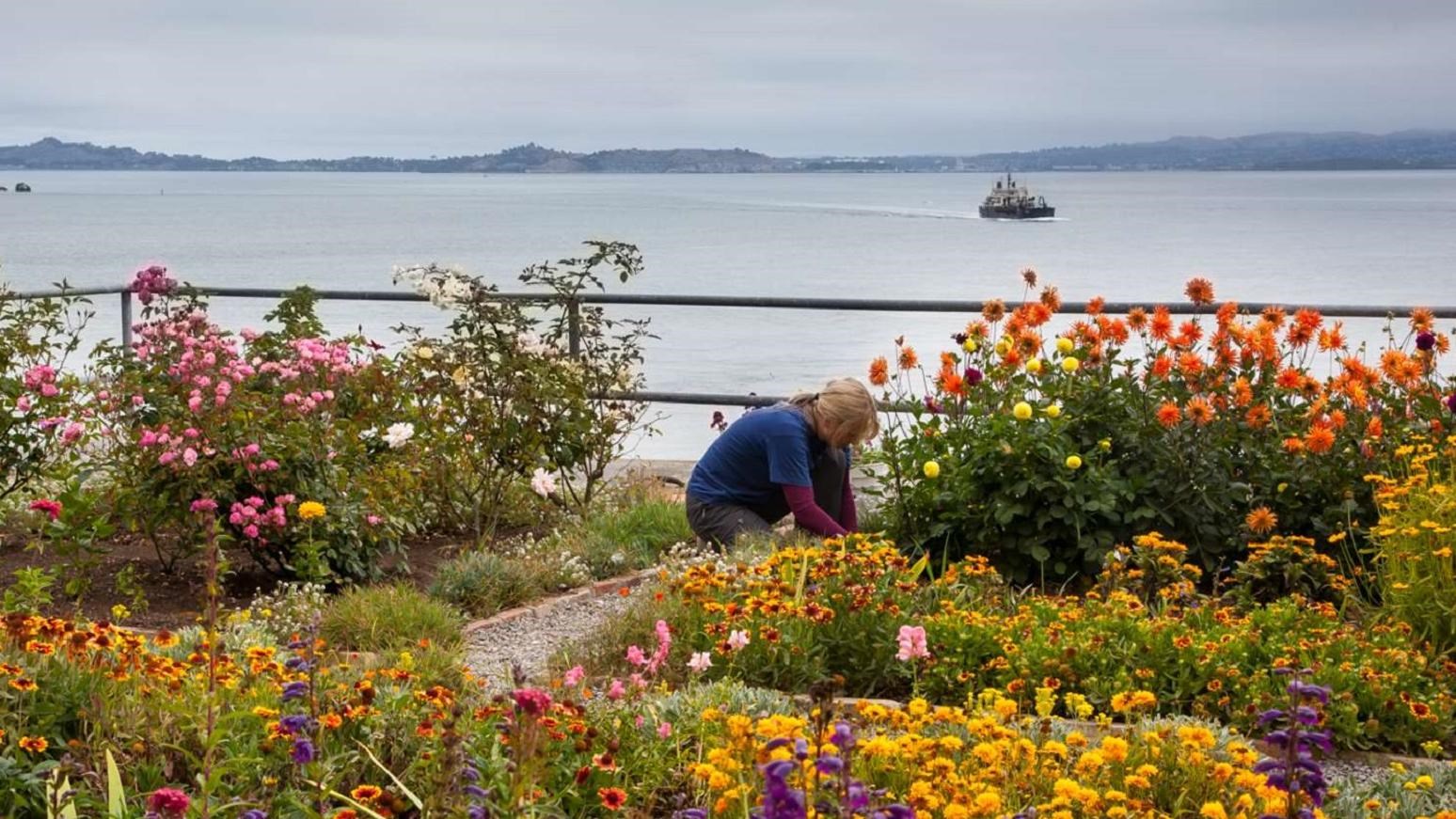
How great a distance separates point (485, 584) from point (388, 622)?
77cm

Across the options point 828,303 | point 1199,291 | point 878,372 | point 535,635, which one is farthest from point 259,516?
point 828,303

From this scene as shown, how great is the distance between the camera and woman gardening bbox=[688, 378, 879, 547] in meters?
6.85

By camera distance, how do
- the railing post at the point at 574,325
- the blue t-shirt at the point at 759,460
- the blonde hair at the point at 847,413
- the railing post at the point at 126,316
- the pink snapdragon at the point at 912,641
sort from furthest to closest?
the railing post at the point at 126,316, the railing post at the point at 574,325, the blue t-shirt at the point at 759,460, the blonde hair at the point at 847,413, the pink snapdragon at the point at 912,641

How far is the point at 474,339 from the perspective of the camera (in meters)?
7.89

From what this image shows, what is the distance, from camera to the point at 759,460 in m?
7.20

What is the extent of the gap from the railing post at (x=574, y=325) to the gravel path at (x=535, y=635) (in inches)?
104

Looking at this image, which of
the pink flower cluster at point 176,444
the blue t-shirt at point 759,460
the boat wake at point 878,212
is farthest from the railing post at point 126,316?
the boat wake at point 878,212

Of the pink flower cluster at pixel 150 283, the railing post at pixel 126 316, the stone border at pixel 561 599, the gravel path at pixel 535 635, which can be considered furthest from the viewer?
the railing post at pixel 126 316

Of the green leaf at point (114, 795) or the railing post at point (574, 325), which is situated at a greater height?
the railing post at point (574, 325)

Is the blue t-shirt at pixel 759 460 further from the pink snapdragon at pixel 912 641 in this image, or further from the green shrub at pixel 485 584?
the pink snapdragon at pixel 912 641

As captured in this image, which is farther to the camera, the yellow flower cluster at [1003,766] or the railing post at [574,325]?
the railing post at [574,325]

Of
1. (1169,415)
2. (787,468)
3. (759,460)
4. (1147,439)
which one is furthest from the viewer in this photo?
(759,460)

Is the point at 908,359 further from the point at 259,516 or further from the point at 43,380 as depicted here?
the point at 43,380

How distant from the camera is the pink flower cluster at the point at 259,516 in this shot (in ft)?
20.5
